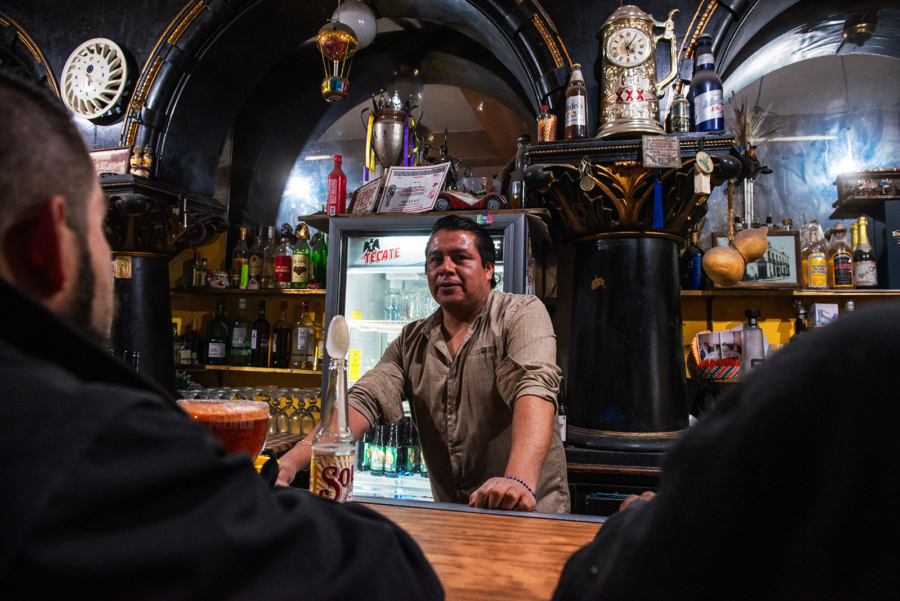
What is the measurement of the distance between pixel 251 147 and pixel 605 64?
3066 mm

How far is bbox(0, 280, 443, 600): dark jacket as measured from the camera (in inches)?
12.2

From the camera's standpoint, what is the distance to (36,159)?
0.46 metres

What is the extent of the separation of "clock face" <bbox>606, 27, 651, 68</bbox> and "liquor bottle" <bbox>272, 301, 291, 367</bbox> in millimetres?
2904

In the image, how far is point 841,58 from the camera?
3.75m

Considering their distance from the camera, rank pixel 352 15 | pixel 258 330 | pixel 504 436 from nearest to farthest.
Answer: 1. pixel 504 436
2. pixel 352 15
3. pixel 258 330

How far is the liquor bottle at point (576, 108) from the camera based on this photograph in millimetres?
2908

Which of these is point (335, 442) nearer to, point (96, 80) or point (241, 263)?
point (241, 263)

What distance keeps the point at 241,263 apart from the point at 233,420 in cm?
368

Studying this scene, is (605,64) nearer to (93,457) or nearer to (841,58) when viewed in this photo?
(841,58)

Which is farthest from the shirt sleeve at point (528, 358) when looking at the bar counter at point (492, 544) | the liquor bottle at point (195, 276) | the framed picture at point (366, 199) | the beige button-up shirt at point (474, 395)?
the liquor bottle at point (195, 276)

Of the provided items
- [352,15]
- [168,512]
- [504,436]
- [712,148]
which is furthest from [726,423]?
[352,15]

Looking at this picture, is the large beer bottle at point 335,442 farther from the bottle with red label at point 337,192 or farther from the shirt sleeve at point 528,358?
the bottle with red label at point 337,192

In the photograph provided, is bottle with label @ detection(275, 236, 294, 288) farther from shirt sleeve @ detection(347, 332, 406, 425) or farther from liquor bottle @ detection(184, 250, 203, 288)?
shirt sleeve @ detection(347, 332, 406, 425)

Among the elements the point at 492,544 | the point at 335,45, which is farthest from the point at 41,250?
the point at 335,45
